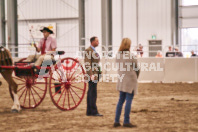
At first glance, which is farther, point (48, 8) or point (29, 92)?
point (48, 8)

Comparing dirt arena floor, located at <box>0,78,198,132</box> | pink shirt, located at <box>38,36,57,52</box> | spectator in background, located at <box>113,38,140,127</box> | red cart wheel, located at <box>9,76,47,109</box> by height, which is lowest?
dirt arena floor, located at <box>0,78,198,132</box>

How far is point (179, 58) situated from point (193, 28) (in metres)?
9.90

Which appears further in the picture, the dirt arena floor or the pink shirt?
the pink shirt

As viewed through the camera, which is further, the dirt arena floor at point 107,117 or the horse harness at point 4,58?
the horse harness at point 4,58

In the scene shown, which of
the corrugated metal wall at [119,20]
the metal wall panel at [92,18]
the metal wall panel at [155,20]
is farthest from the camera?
the metal wall panel at [92,18]

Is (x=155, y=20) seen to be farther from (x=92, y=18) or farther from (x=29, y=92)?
(x=29, y=92)

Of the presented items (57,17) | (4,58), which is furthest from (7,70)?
(57,17)

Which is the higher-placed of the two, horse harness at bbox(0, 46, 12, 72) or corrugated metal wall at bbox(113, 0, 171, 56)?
corrugated metal wall at bbox(113, 0, 171, 56)

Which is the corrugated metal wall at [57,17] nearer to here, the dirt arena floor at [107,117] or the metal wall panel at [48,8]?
the metal wall panel at [48,8]

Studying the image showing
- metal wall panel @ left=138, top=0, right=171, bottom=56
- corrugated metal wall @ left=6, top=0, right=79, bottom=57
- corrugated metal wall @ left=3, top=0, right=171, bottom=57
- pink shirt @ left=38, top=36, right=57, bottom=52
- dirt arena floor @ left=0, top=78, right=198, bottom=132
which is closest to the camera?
dirt arena floor @ left=0, top=78, right=198, bottom=132

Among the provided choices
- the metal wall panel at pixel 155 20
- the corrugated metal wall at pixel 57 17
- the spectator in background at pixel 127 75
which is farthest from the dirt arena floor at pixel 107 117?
the corrugated metal wall at pixel 57 17

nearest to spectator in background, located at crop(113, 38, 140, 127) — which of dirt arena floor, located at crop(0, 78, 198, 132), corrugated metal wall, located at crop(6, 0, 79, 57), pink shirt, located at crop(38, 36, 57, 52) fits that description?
dirt arena floor, located at crop(0, 78, 198, 132)

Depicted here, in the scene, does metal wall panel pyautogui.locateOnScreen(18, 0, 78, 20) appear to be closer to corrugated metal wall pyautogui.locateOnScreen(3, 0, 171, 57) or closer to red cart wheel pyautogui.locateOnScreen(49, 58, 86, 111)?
corrugated metal wall pyautogui.locateOnScreen(3, 0, 171, 57)

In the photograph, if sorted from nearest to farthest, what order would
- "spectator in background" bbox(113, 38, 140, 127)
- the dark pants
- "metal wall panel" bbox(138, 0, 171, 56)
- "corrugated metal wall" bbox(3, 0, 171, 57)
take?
"spectator in background" bbox(113, 38, 140, 127), the dark pants, "metal wall panel" bbox(138, 0, 171, 56), "corrugated metal wall" bbox(3, 0, 171, 57)
